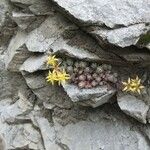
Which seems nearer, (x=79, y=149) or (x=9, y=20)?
(x=79, y=149)

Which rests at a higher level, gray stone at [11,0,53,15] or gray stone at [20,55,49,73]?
gray stone at [11,0,53,15]

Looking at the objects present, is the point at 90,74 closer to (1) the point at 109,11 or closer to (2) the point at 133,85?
A: (2) the point at 133,85

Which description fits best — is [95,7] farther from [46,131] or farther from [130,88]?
[46,131]

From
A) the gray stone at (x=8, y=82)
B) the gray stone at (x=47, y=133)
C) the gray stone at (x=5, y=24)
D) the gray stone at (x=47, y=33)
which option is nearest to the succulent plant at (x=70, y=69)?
the gray stone at (x=47, y=33)

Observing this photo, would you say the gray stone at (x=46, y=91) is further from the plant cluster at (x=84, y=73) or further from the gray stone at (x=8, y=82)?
the gray stone at (x=8, y=82)

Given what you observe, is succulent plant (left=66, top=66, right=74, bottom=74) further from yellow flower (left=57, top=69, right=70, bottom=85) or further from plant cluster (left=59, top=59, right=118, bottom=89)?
yellow flower (left=57, top=69, right=70, bottom=85)

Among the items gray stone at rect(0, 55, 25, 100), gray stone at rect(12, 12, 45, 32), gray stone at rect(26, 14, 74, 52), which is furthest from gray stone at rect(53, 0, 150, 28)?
→ gray stone at rect(0, 55, 25, 100)

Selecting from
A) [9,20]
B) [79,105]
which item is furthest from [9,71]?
[79,105]
